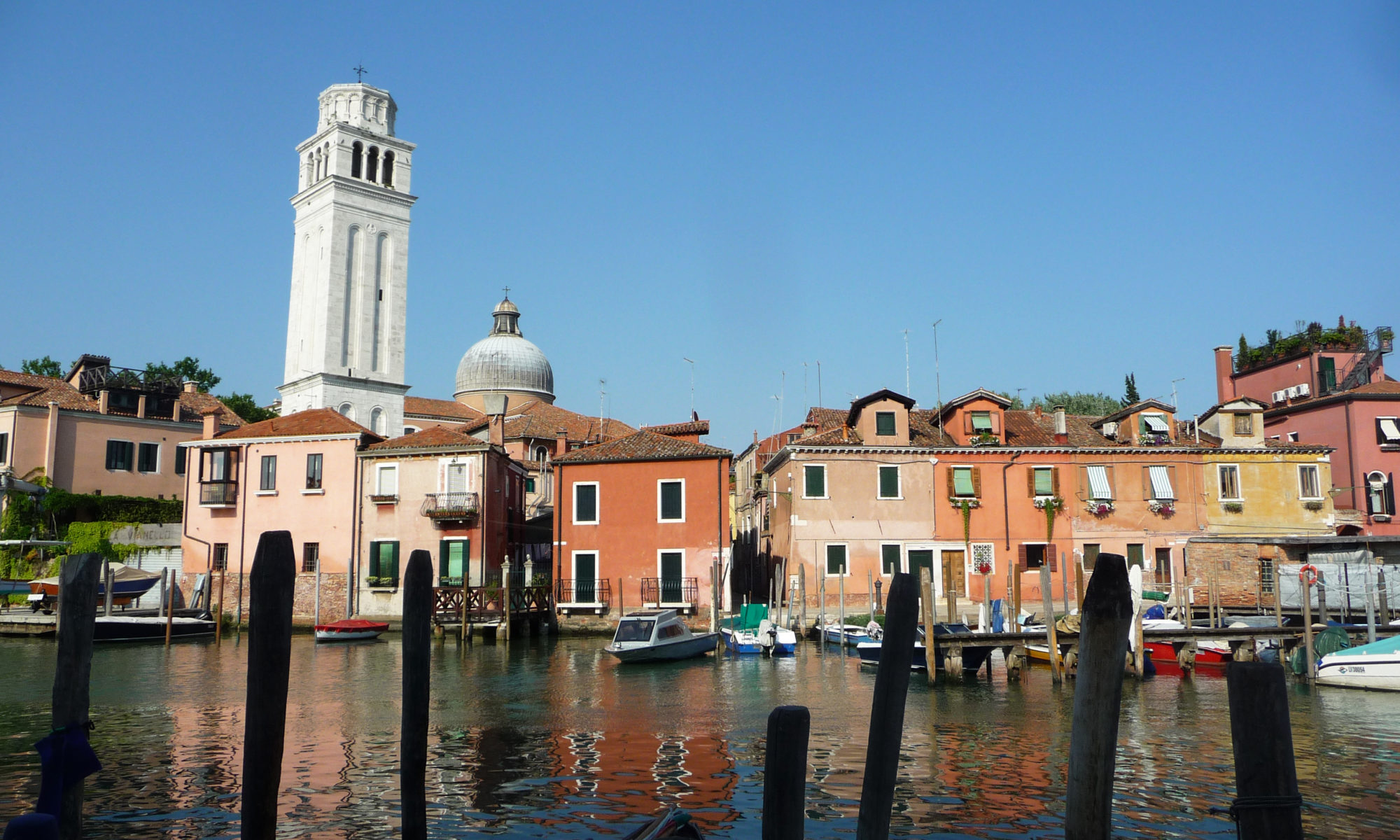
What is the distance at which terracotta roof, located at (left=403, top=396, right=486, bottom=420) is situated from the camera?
60531 millimetres

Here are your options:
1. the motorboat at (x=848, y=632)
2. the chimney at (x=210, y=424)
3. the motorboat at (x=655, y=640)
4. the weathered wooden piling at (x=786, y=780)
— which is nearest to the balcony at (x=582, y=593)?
the motorboat at (x=655, y=640)

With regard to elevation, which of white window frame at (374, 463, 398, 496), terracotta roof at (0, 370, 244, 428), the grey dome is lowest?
white window frame at (374, 463, 398, 496)

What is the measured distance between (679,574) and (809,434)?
679 cm

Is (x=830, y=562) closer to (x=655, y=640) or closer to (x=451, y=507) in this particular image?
(x=655, y=640)

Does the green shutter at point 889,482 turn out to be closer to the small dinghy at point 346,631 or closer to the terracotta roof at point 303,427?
the small dinghy at point 346,631

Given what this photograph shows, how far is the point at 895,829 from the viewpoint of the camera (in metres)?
10.1

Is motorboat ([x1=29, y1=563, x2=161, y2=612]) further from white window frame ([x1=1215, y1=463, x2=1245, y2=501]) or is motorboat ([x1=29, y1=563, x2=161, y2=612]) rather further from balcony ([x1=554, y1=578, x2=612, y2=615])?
white window frame ([x1=1215, y1=463, x2=1245, y2=501])

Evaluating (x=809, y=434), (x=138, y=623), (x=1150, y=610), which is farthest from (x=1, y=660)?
(x=1150, y=610)

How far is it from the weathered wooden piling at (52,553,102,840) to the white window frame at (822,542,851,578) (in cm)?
2884

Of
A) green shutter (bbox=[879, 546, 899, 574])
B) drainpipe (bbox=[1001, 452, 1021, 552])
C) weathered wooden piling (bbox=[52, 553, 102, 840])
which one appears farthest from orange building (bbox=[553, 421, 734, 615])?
weathered wooden piling (bbox=[52, 553, 102, 840])

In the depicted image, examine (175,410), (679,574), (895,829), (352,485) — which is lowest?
(895,829)

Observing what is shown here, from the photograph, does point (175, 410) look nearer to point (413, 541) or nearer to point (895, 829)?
point (413, 541)

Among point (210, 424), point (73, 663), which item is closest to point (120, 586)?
point (210, 424)

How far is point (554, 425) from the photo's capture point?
52.5m
